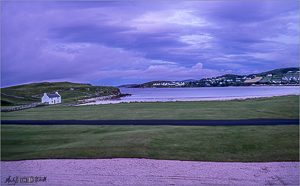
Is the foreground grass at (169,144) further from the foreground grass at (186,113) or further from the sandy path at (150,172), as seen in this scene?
the foreground grass at (186,113)

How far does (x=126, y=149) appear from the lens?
2105cm

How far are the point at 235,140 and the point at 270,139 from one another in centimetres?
213

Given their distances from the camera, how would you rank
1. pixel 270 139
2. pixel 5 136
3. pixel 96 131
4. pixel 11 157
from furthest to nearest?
→ pixel 96 131 → pixel 5 136 → pixel 270 139 → pixel 11 157

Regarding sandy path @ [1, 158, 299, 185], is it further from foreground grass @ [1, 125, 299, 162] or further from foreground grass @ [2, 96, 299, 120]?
foreground grass @ [2, 96, 299, 120]

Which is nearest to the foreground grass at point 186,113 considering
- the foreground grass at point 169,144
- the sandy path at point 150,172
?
the foreground grass at point 169,144

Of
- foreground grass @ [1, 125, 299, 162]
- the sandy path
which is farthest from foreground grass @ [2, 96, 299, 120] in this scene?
the sandy path

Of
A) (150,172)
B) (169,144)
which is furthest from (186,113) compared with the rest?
(150,172)

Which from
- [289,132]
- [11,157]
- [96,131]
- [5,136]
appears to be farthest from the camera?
[96,131]

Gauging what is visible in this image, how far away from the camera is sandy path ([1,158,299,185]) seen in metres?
15.2

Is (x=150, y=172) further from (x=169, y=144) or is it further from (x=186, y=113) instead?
(x=186, y=113)

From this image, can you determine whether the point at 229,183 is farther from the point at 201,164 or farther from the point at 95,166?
the point at 95,166

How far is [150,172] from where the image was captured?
54.3 ft

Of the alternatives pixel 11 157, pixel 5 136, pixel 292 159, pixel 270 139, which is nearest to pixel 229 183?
pixel 292 159

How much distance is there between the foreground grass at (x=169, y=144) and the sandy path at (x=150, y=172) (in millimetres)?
1349
